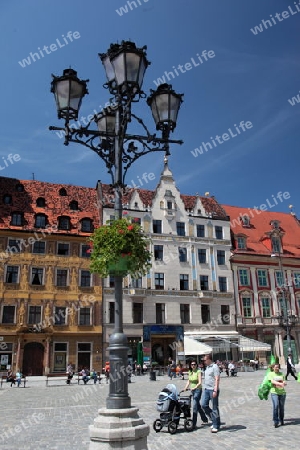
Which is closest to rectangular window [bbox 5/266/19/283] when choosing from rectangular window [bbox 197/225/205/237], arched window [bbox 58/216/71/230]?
arched window [bbox 58/216/71/230]

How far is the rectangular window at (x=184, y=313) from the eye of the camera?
36.8 metres

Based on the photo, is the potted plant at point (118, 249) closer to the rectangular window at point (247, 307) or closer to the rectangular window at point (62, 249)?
the rectangular window at point (62, 249)

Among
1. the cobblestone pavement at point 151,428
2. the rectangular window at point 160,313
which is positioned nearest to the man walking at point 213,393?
the cobblestone pavement at point 151,428

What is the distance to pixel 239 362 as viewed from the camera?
34.1 m

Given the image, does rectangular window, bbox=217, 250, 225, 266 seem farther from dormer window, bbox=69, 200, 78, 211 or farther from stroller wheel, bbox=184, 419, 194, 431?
stroller wheel, bbox=184, 419, 194, 431

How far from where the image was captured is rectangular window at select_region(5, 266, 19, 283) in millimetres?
32469

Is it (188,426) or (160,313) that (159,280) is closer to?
(160,313)

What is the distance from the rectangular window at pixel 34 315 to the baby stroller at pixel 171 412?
24017mm

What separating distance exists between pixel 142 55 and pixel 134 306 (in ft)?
97.4

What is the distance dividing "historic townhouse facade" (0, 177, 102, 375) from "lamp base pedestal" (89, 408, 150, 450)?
2750cm

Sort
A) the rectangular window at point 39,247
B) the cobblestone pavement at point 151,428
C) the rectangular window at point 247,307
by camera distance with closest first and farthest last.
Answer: the cobblestone pavement at point 151,428 < the rectangular window at point 39,247 < the rectangular window at point 247,307

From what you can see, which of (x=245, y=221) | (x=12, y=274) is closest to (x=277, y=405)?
(x=12, y=274)

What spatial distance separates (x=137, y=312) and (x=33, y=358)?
898 cm

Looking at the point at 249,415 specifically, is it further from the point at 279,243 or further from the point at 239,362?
the point at 279,243
